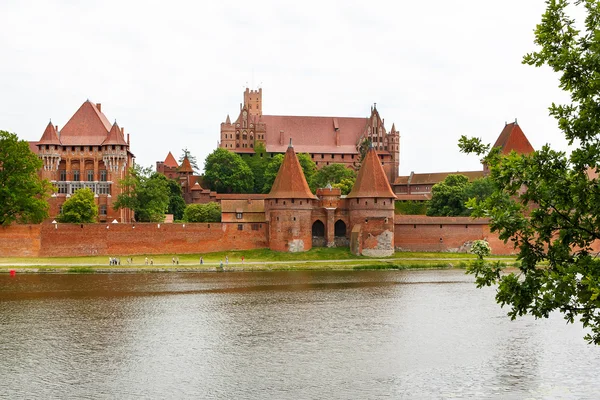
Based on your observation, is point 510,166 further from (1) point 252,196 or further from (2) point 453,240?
(1) point 252,196

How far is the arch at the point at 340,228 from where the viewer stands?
53562 mm

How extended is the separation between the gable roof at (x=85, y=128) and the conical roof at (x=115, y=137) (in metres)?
0.91

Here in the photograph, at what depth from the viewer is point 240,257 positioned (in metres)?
49.9

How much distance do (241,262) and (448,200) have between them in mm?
21412

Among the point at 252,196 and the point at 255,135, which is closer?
the point at 252,196

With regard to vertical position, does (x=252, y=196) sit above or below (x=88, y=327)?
above

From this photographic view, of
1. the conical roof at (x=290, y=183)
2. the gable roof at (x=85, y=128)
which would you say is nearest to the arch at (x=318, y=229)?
the conical roof at (x=290, y=183)

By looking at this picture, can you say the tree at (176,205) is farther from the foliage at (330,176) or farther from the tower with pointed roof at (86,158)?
the foliage at (330,176)

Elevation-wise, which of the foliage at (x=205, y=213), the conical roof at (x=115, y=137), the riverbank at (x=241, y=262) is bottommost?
the riverbank at (x=241, y=262)

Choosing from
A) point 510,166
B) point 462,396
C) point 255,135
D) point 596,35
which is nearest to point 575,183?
point 510,166

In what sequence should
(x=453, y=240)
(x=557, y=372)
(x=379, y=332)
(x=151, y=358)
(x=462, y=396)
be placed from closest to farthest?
(x=462, y=396)
(x=557, y=372)
(x=151, y=358)
(x=379, y=332)
(x=453, y=240)

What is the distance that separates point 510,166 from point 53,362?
12.9 m

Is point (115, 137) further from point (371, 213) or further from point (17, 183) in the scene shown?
point (371, 213)

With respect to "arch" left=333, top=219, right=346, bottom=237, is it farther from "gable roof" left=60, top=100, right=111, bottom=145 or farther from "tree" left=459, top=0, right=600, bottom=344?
"tree" left=459, top=0, right=600, bottom=344
